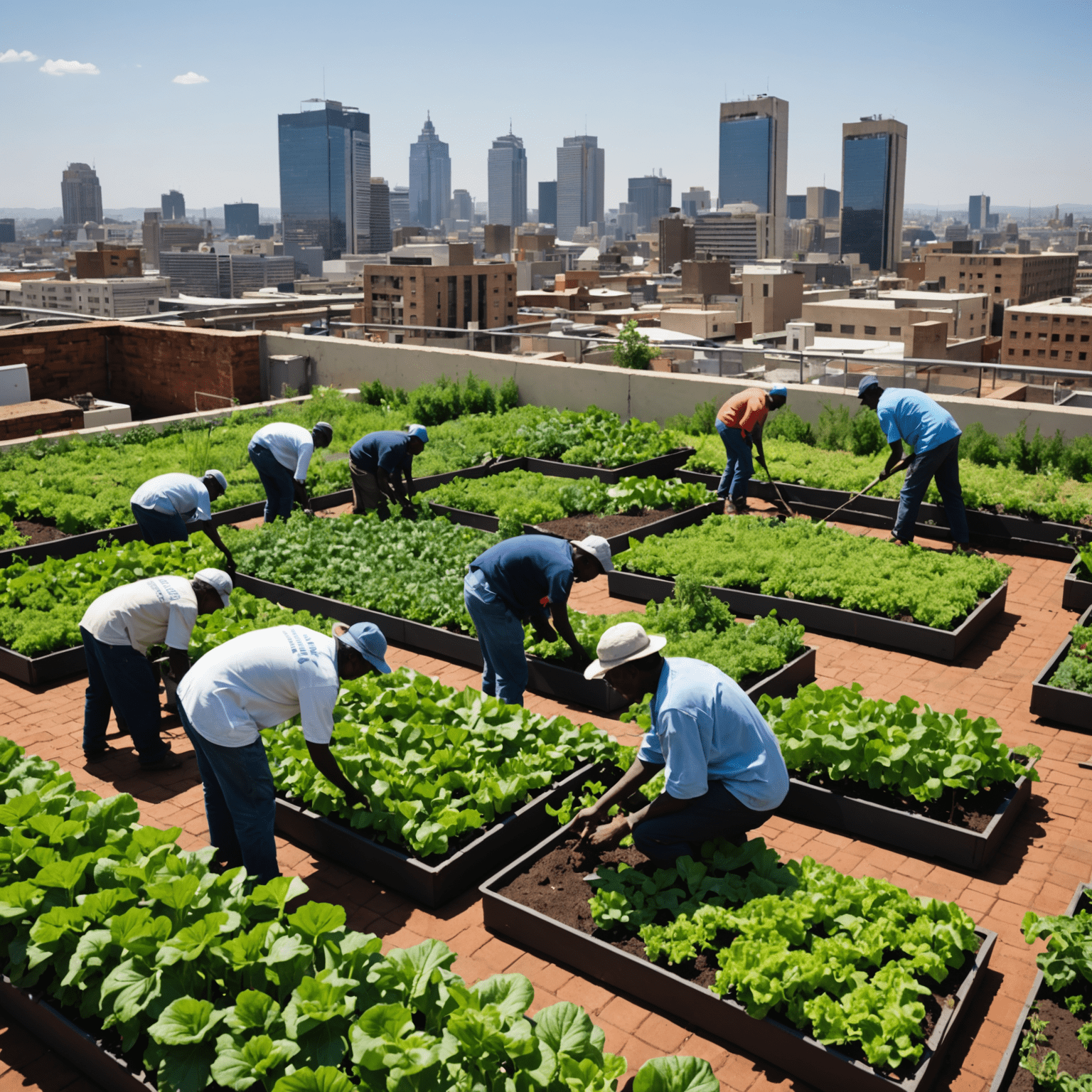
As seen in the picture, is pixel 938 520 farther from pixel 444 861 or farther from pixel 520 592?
pixel 444 861

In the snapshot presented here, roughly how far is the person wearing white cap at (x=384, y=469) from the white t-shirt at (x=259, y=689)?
5412mm

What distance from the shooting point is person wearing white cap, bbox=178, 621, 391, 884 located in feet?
16.2

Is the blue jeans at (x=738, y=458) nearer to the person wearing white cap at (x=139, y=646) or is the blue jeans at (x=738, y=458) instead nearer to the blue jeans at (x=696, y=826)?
the person wearing white cap at (x=139, y=646)

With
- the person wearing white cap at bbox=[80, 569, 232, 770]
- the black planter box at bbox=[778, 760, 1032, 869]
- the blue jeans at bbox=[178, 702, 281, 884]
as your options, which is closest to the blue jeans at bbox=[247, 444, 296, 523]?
the person wearing white cap at bbox=[80, 569, 232, 770]

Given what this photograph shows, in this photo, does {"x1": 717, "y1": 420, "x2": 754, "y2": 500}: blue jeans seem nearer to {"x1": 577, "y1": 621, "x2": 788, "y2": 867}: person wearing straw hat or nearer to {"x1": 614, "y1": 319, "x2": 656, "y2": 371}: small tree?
{"x1": 614, "y1": 319, "x2": 656, "y2": 371}: small tree

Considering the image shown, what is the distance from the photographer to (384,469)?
10586 millimetres

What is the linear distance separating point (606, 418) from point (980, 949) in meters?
10.7

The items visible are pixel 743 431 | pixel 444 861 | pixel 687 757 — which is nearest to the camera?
pixel 687 757

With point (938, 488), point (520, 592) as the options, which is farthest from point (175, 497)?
point (938, 488)

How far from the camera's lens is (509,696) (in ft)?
22.4

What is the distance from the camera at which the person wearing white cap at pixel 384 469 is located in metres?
10.4

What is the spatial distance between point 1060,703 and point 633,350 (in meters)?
10.9

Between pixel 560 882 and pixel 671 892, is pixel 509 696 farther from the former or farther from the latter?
pixel 671 892

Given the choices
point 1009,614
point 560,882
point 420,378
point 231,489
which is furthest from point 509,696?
point 420,378
